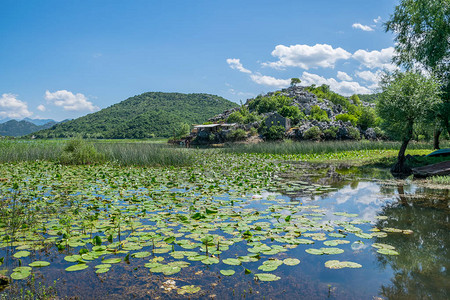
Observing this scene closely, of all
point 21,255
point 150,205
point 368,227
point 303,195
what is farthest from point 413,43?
point 21,255

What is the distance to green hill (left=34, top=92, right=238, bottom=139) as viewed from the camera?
9069cm

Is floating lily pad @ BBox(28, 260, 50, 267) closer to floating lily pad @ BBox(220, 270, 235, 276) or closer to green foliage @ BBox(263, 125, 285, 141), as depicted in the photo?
floating lily pad @ BBox(220, 270, 235, 276)

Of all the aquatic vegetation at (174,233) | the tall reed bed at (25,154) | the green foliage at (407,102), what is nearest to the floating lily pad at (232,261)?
the aquatic vegetation at (174,233)

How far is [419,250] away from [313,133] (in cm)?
3941

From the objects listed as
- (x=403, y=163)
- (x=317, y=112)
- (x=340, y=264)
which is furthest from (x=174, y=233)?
(x=317, y=112)

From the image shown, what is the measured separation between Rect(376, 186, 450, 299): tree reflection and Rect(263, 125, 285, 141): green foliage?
39.6 meters

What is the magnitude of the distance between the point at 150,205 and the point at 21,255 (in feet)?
9.33

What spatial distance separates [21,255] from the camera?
377cm

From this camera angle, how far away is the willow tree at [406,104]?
508 inches

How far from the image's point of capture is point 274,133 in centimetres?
4675

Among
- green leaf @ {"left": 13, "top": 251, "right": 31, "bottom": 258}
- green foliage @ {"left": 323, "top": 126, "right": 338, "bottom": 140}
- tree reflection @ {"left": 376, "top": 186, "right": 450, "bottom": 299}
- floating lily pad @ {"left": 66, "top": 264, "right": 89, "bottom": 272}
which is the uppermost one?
green foliage @ {"left": 323, "top": 126, "right": 338, "bottom": 140}

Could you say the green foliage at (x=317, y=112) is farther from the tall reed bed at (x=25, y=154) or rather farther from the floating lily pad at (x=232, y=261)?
the floating lily pad at (x=232, y=261)

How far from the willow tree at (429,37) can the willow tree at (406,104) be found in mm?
1317

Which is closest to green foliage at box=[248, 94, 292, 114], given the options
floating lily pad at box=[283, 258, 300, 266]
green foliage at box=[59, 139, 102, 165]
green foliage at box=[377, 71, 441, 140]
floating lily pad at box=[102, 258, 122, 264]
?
green foliage at box=[377, 71, 441, 140]
